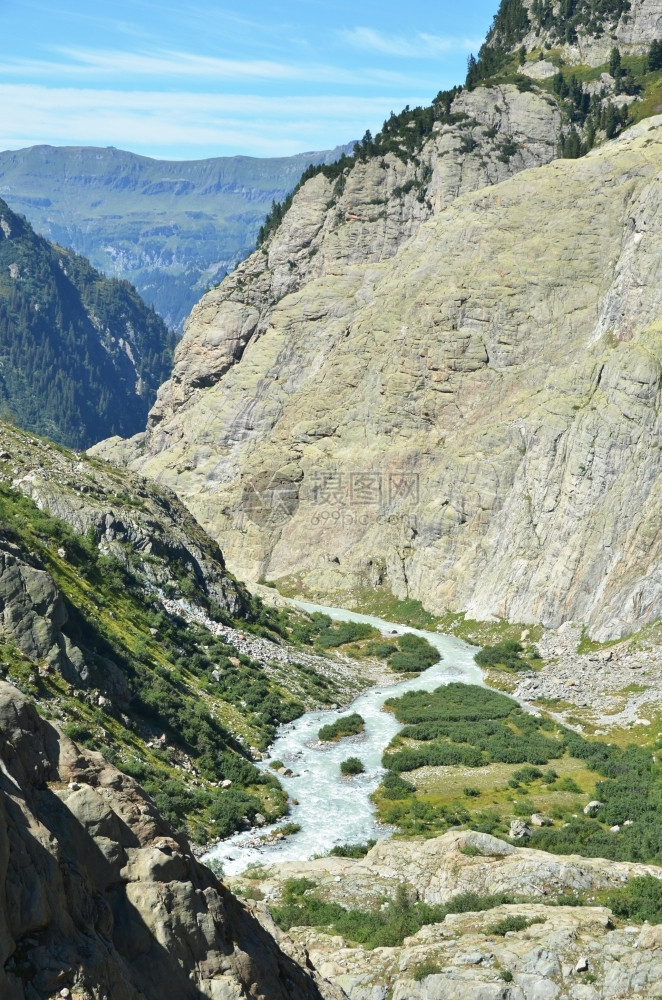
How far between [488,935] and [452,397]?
95080mm

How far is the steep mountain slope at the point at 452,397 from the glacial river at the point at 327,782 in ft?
63.1

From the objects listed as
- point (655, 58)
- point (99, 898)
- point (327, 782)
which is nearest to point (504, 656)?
point (327, 782)

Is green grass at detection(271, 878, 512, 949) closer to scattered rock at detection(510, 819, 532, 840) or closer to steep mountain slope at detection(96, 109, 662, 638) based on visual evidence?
scattered rock at detection(510, 819, 532, 840)

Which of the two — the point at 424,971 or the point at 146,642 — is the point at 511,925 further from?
the point at 146,642

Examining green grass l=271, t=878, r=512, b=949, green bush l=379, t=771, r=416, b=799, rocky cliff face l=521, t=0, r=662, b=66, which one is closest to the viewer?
green grass l=271, t=878, r=512, b=949

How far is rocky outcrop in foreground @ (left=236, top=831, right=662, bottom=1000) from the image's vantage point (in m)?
28.9

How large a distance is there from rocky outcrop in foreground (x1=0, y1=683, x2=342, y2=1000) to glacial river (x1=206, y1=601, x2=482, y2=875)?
78.2 ft

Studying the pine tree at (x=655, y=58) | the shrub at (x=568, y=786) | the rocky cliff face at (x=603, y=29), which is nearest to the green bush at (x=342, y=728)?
the shrub at (x=568, y=786)

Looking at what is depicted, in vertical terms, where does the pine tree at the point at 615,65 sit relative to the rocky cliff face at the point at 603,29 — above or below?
below

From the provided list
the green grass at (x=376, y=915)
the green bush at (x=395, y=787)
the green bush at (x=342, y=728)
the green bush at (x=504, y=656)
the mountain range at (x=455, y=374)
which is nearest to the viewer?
the green grass at (x=376, y=915)

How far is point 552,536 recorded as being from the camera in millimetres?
99188

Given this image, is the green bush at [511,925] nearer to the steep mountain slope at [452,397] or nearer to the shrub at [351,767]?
the shrub at [351,767]

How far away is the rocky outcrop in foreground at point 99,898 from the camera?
16.4m

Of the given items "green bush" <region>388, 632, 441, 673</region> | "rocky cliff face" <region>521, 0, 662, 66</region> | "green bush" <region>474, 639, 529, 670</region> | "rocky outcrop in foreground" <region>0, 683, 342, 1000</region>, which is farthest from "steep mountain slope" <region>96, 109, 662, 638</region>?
"rocky outcrop in foreground" <region>0, 683, 342, 1000</region>
